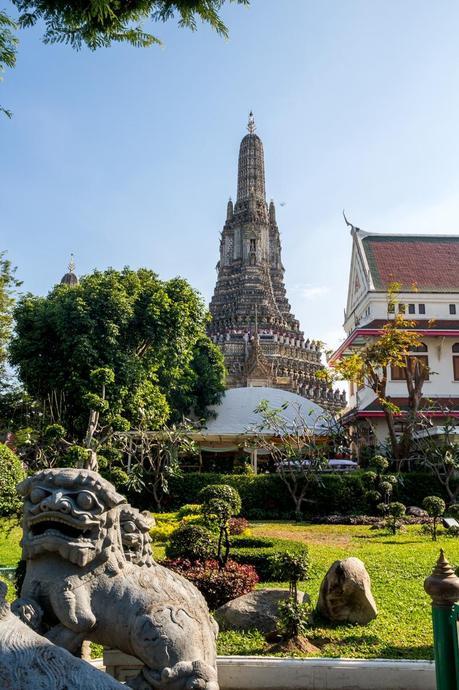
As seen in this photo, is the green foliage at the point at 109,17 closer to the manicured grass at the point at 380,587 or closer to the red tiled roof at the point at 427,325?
the manicured grass at the point at 380,587

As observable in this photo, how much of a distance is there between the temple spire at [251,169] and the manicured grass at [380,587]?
1662 inches

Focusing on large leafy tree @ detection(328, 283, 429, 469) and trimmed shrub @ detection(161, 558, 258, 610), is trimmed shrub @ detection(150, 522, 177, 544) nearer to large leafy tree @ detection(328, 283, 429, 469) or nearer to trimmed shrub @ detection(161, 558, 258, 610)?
trimmed shrub @ detection(161, 558, 258, 610)

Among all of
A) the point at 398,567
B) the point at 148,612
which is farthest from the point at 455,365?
the point at 148,612

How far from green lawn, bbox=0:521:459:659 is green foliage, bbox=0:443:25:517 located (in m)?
0.98

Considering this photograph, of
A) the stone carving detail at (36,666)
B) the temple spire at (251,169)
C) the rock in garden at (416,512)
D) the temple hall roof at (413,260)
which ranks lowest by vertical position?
the rock in garden at (416,512)

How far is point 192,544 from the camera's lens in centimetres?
988

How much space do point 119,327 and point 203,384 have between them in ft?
34.1

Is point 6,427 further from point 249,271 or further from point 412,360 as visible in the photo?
point 249,271

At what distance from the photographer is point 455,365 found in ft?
89.0

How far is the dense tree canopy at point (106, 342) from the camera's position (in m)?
20.9

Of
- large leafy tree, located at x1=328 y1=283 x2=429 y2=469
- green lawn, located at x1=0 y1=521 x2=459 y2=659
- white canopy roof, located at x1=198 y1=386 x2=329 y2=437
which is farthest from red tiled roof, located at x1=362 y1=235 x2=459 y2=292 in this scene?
green lawn, located at x1=0 y1=521 x2=459 y2=659

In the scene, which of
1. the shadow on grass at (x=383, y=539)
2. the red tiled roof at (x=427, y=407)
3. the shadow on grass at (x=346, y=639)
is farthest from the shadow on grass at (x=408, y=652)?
the red tiled roof at (x=427, y=407)

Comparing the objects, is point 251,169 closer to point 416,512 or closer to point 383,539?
point 416,512

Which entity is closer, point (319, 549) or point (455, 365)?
point (319, 549)
